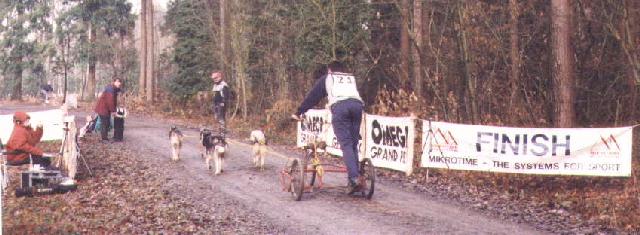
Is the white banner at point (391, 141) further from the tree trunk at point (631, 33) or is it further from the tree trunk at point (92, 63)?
the tree trunk at point (92, 63)

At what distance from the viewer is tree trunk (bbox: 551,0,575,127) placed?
1291 cm

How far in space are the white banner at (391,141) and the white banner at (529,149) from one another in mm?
395

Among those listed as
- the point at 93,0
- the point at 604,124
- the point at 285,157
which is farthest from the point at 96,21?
the point at 604,124

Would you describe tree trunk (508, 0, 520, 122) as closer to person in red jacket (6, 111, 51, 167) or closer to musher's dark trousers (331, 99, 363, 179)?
musher's dark trousers (331, 99, 363, 179)

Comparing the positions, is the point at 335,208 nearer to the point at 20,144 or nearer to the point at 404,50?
the point at 20,144

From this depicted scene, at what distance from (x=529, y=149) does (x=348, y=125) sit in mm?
3942

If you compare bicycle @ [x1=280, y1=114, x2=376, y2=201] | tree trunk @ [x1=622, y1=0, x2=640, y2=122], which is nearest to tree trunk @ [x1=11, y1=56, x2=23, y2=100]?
bicycle @ [x1=280, y1=114, x2=376, y2=201]

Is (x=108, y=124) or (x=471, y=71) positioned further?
(x=108, y=124)

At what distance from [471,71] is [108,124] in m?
A: 10.9

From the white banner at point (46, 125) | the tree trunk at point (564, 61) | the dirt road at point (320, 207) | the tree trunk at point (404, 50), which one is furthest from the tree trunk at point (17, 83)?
the tree trunk at point (564, 61)

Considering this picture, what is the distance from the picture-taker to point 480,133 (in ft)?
38.5

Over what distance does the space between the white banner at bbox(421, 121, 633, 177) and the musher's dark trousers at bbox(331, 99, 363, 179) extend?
354 centimetres

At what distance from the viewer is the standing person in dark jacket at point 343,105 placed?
9039mm

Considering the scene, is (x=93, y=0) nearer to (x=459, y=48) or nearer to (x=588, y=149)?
(x=459, y=48)
